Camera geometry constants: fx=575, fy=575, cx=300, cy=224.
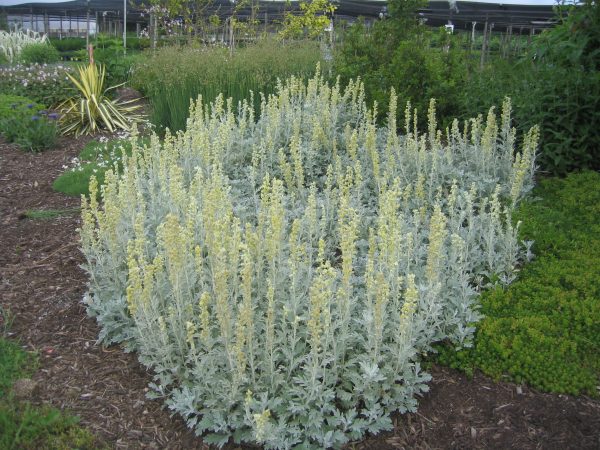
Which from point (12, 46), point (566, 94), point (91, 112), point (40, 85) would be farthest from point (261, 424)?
point (12, 46)

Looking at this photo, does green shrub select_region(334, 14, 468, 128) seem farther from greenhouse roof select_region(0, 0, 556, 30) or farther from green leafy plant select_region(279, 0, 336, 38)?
greenhouse roof select_region(0, 0, 556, 30)

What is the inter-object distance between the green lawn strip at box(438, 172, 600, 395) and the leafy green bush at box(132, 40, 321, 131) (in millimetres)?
3913

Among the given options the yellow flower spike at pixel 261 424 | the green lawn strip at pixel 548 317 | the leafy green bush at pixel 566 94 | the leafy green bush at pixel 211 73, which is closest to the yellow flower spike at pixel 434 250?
the green lawn strip at pixel 548 317

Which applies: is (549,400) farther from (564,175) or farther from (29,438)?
(564,175)

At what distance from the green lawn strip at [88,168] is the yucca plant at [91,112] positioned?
0.87 m

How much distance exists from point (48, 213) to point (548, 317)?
4.44 m

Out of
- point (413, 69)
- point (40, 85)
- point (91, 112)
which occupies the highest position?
point (413, 69)

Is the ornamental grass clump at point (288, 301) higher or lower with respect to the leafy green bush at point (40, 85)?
lower

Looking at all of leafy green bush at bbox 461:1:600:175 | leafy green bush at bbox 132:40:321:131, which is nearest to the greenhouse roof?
leafy green bush at bbox 132:40:321:131

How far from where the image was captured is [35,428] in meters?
2.85

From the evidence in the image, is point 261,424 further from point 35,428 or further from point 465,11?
point 465,11

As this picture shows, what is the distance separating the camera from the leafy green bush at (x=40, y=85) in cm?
1013

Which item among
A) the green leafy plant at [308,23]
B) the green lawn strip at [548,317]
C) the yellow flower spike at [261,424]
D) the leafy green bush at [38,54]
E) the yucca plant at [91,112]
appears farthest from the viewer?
the leafy green bush at [38,54]

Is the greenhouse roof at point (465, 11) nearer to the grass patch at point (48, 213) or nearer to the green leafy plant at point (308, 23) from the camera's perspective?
the green leafy plant at point (308, 23)
